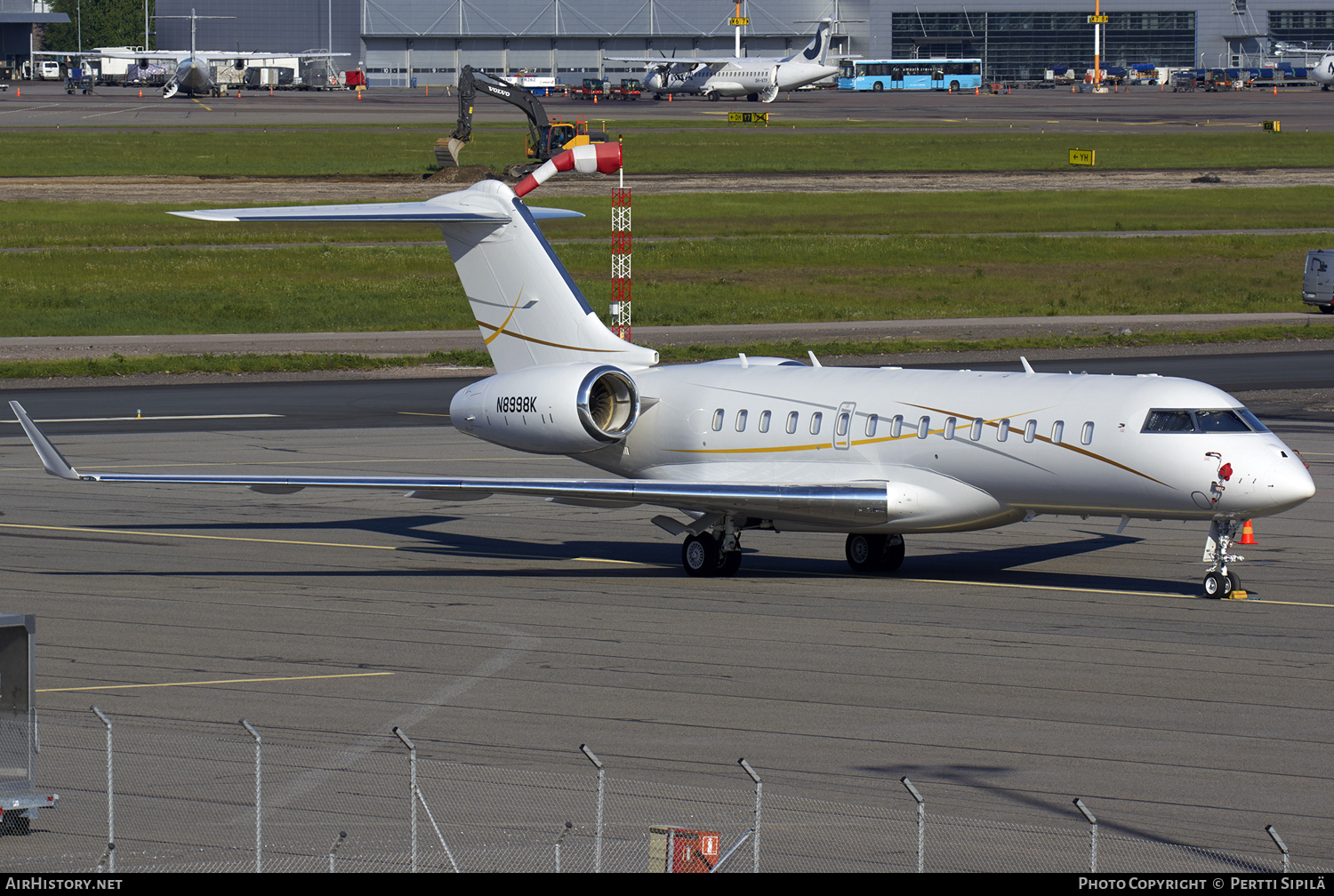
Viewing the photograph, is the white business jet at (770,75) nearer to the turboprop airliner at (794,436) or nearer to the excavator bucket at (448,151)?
the excavator bucket at (448,151)

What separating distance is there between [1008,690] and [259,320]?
47.1 m

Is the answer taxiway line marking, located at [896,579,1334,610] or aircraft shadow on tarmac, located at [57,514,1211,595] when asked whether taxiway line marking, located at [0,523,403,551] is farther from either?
taxiway line marking, located at [896,579,1334,610]

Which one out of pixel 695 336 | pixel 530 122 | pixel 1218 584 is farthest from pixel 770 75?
pixel 1218 584

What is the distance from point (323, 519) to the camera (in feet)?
109

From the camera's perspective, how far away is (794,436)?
89.1 feet

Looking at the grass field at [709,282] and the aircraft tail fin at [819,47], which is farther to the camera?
the aircraft tail fin at [819,47]

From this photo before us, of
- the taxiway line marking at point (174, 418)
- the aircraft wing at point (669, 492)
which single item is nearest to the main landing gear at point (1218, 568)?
the aircraft wing at point (669, 492)

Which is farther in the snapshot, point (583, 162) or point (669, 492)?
point (583, 162)

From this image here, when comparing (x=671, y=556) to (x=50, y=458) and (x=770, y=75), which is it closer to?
(x=50, y=458)

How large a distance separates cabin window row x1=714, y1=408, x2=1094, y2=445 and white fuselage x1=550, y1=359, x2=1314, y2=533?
0.07 ft

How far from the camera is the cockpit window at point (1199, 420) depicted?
946 inches

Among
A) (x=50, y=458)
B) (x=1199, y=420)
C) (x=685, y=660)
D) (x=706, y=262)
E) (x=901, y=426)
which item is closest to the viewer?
(x=685, y=660)

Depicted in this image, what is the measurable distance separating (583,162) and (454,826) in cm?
1871

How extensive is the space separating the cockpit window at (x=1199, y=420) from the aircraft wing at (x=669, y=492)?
13.7ft
